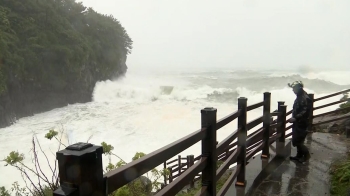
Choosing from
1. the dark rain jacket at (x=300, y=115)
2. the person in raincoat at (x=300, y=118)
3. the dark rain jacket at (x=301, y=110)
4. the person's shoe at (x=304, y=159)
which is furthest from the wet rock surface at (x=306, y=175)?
the dark rain jacket at (x=301, y=110)

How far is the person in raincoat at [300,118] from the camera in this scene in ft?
16.6

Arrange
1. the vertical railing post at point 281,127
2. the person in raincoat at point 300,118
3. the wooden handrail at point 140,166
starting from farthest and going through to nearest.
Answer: the vertical railing post at point 281,127 < the person in raincoat at point 300,118 < the wooden handrail at point 140,166

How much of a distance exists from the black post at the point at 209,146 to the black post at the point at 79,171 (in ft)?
4.57

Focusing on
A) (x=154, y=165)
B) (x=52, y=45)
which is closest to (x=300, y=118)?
(x=154, y=165)

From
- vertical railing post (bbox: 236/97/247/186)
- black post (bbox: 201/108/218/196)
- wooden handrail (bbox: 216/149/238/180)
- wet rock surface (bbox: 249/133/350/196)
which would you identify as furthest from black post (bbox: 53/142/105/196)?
wet rock surface (bbox: 249/133/350/196)

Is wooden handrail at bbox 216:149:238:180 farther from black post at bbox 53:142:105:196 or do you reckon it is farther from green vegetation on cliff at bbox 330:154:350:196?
black post at bbox 53:142:105:196

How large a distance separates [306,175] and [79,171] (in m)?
4.32

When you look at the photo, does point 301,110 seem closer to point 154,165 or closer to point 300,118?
point 300,118

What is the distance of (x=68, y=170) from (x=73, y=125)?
82.3 ft

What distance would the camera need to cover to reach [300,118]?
512 cm

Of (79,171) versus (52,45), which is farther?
(52,45)

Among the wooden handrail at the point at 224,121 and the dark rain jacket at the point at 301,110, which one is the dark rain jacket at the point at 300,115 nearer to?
the dark rain jacket at the point at 301,110

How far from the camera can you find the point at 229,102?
3797cm

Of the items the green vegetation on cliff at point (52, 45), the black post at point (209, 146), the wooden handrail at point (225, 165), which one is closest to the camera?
the black post at point (209, 146)
